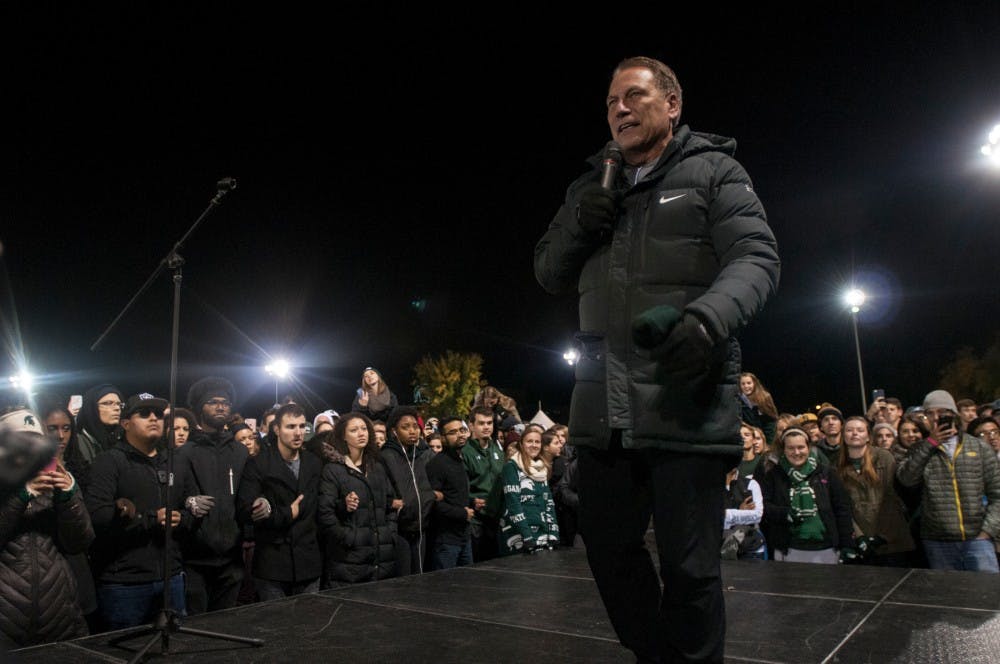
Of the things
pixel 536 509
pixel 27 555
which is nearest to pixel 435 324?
pixel 536 509

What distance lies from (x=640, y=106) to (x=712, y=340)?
0.87 m

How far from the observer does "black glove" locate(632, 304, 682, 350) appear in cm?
183

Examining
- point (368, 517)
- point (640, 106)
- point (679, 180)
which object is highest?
point (640, 106)

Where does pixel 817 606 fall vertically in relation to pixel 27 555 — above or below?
below

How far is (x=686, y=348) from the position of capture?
1.82 m

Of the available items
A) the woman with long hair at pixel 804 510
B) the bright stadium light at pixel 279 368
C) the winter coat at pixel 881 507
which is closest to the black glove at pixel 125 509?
the woman with long hair at pixel 804 510

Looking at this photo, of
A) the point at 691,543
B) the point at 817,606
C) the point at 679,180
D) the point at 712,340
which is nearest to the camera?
the point at 712,340

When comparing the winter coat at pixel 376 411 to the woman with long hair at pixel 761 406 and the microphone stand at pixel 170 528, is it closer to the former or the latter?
the woman with long hair at pixel 761 406

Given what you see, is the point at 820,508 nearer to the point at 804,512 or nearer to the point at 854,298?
the point at 804,512

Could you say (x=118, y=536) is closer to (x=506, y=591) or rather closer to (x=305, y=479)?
(x=305, y=479)

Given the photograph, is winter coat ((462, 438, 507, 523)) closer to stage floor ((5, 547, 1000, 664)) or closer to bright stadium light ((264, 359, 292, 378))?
stage floor ((5, 547, 1000, 664))

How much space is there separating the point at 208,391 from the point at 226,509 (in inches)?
42.9

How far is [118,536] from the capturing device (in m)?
A: 4.46

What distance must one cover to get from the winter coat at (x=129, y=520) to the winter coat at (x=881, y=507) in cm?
592
